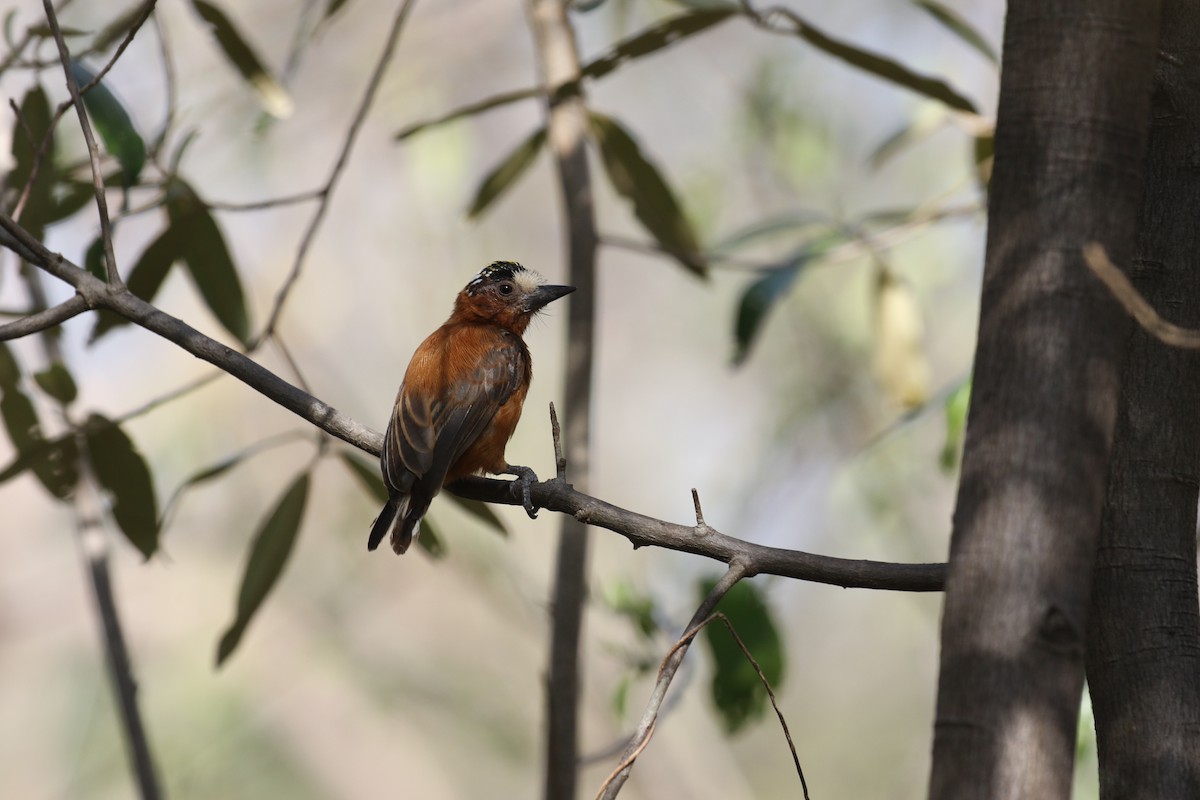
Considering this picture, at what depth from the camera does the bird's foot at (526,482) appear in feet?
8.80

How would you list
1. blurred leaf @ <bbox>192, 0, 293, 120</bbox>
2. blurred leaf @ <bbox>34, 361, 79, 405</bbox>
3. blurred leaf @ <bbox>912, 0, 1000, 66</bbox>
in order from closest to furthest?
blurred leaf @ <bbox>34, 361, 79, 405</bbox> < blurred leaf @ <bbox>192, 0, 293, 120</bbox> < blurred leaf @ <bbox>912, 0, 1000, 66</bbox>

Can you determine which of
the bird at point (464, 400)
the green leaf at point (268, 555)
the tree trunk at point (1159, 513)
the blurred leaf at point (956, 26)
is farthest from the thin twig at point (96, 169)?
the blurred leaf at point (956, 26)

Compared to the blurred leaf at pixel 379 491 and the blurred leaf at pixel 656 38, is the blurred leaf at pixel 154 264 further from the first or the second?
the blurred leaf at pixel 656 38

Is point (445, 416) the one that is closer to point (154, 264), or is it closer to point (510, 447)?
point (154, 264)

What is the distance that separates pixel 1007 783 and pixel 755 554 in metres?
0.71

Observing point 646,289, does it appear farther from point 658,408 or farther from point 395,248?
point 395,248

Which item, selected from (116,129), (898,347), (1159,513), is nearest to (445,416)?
(116,129)

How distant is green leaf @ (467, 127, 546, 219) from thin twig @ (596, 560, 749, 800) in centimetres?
258

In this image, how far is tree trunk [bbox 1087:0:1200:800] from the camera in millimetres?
1827

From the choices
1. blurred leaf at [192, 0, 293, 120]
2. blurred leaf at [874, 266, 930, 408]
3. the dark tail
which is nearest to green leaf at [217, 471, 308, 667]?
the dark tail

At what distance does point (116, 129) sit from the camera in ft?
9.61

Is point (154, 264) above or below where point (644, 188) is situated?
→ below

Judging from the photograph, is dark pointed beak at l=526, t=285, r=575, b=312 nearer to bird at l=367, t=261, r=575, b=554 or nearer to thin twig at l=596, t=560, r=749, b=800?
bird at l=367, t=261, r=575, b=554

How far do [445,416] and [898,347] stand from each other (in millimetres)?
1888
